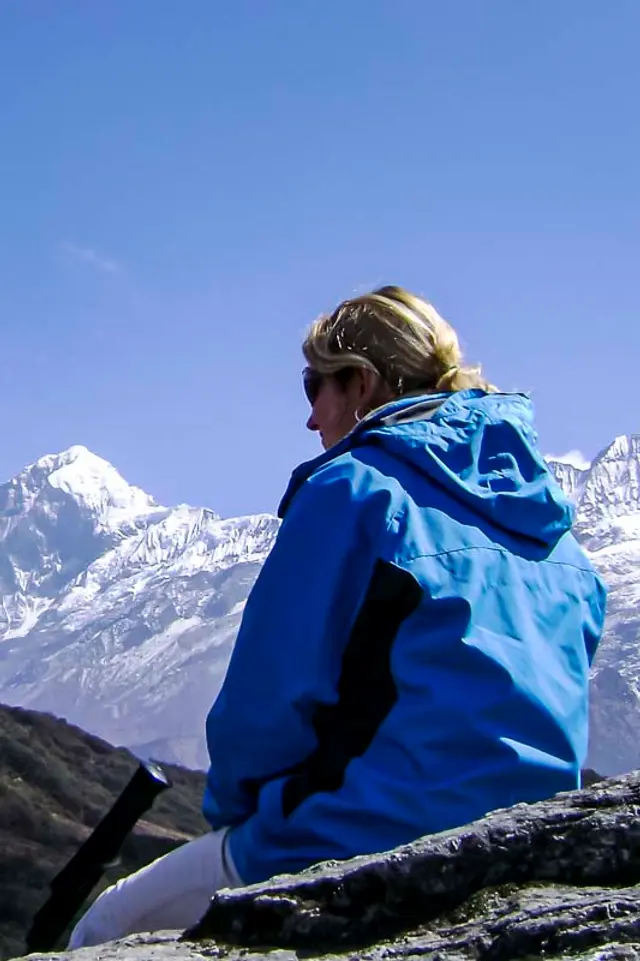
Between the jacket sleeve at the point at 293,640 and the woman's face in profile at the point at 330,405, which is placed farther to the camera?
the woman's face in profile at the point at 330,405

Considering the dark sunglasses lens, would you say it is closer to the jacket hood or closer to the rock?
the jacket hood

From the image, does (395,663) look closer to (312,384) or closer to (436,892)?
(436,892)

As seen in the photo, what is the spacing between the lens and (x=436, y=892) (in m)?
3.39

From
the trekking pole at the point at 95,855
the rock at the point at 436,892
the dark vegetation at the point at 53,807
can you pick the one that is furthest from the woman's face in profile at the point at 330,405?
the dark vegetation at the point at 53,807

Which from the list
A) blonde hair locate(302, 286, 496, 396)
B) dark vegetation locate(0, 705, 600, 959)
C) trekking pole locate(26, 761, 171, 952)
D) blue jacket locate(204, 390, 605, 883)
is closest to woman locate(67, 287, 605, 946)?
blue jacket locate(204, 390, 605, 883)

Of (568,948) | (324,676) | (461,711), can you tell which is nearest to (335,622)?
(324,676)

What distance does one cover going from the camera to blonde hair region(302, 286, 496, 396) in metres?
5.38

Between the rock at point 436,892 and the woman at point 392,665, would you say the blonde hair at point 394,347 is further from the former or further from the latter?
the rock at point 436,892

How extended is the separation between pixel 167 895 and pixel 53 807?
15.7 meters

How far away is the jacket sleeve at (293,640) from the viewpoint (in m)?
4.35

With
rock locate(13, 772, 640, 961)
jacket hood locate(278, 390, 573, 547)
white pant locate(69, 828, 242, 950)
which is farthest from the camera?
jacket hood locate(278, 390, 573, 547)

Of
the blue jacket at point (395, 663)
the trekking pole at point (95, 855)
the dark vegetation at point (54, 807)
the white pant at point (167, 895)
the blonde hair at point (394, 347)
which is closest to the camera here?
the blue jacket at point (395, 663)

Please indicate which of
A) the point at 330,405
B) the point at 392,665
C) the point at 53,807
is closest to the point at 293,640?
the point at 392,665

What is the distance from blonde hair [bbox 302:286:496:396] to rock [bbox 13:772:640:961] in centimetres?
222
